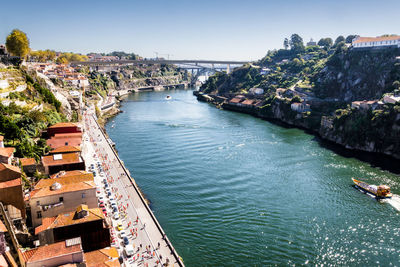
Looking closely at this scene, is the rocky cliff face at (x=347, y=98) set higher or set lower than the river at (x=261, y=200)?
higher

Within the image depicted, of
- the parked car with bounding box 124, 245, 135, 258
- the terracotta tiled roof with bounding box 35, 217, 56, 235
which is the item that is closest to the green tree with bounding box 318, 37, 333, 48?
the parked car with bounding box 124, 245, 135, 258

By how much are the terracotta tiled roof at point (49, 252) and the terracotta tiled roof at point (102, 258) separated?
2.39m

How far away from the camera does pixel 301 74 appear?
393ft

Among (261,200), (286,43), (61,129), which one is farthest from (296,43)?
(61,129)

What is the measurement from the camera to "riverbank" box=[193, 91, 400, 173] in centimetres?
5772

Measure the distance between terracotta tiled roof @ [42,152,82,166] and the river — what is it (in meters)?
11.0

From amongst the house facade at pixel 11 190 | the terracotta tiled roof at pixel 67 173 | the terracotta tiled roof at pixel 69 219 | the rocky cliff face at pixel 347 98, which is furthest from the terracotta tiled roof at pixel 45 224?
the rocky cliff face at pixel 347 98

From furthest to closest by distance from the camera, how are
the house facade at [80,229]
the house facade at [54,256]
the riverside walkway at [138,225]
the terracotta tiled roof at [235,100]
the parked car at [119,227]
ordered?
the terracotta tiled roof at [235,100] → the parked car at [119,227] → the riverside walkway at [138,225] → the house facade at [80,229] → the house facade at [54,256]

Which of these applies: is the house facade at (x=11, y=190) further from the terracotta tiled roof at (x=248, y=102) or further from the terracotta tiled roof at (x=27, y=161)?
the terracotta tiled roof at (x=248, y=102)

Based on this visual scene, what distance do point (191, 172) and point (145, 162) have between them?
1021cm

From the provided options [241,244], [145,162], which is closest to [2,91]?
[145,162]

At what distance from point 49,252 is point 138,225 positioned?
10844 mm

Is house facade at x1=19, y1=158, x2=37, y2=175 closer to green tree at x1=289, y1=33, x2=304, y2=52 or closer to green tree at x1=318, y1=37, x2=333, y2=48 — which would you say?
green tree at x1=289, y1=33, x2=304, y2=52

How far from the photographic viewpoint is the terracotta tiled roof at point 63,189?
2858cm
